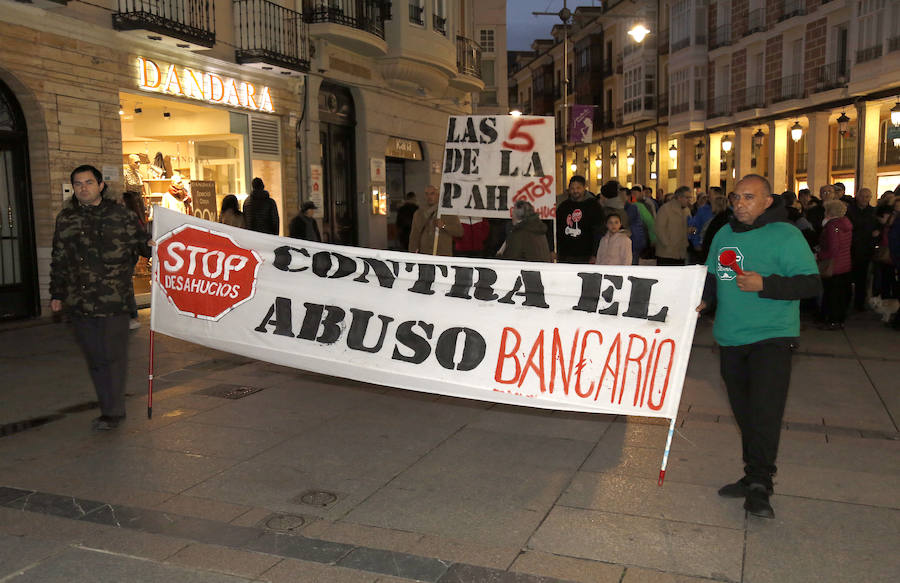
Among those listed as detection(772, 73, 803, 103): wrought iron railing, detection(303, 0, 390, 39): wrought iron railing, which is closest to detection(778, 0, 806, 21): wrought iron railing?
detection(772, 73, 803, 103): wrought iron railing

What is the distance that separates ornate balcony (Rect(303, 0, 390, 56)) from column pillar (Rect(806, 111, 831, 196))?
1836cm

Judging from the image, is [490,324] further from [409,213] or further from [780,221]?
[409,213]

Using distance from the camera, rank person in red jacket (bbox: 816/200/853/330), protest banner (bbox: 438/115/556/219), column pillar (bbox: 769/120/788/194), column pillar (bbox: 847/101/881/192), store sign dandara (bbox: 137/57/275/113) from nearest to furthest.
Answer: protest banner (bbox: 438/115/556/219) < person in red jacket (bbox: 816/200/853/330) < store sign dandara (bbox: 137/57/275/113) < column pillar (bbox: 847/101/881/192) < column pillar (bbox: 769/120/788/194)

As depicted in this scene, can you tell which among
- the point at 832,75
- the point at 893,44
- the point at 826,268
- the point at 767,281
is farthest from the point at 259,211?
the point at 832,75

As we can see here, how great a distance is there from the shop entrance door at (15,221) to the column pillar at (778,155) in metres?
28.9

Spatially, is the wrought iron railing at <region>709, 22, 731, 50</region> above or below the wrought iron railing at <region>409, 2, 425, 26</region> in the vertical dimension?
above

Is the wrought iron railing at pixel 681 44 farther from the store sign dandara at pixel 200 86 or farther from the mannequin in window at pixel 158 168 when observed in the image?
the mannequin in window at pixel 158 168

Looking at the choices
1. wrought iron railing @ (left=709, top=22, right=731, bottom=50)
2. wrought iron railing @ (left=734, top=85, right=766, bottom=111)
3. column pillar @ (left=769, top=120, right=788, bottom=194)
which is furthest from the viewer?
wrought iron railing @ (left=709, top=22, right=731, bottom=50)

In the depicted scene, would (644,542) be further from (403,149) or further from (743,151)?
(743,151)

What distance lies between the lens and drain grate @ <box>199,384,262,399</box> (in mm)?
7324

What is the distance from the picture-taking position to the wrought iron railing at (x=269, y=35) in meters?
15.5

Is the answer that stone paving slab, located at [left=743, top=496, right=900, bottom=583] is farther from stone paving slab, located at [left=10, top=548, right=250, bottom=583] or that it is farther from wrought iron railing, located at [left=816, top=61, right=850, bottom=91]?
wrought iron railing, located at [left=816, top=61, right=850, bottom=91]

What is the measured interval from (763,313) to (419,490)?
7.49 feet

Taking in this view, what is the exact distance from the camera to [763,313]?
451 cm
